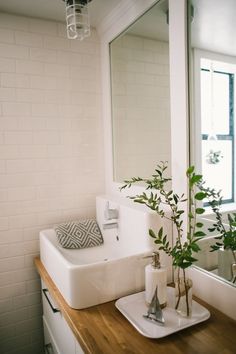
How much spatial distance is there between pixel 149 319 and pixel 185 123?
0.88 metres

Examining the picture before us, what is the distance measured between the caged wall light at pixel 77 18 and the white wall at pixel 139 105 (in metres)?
0.39

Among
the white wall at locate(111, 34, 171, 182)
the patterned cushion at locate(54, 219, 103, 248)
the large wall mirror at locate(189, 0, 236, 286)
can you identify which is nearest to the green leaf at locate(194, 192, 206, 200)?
the large wall mirror at locate(189, 0, 236, 286)

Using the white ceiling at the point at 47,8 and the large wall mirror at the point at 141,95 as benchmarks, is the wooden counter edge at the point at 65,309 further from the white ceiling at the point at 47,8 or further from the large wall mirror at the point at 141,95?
the white ceiling at the point at 47,8

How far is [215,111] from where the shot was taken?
124 centimetres

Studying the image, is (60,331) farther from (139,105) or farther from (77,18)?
(77,18)

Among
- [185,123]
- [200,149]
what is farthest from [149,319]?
[185,123]

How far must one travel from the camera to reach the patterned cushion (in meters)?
1.80

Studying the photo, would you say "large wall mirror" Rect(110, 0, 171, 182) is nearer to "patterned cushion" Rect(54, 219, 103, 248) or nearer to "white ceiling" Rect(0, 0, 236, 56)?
"white ceiling" Rect(0, 0, 236, 56)

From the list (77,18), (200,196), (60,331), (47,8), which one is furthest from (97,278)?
(47,8)

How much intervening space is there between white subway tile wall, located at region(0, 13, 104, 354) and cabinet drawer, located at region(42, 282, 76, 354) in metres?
0.32

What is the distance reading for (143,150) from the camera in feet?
5.85

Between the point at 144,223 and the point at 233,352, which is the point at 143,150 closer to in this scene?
the point at 144,223

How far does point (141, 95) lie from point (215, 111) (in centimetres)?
65

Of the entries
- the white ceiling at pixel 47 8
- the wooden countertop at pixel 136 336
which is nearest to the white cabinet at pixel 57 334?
the wooden countertop at pixel 136 336
